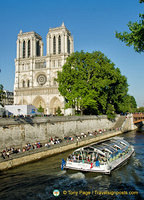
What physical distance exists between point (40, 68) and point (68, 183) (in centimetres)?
6085

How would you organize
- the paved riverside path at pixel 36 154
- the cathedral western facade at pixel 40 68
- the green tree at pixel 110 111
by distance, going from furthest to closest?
the cathedral western facade at pixel 40 68 < the green tree at pixel 110 111 < the paved riverside path at pixel 36 154

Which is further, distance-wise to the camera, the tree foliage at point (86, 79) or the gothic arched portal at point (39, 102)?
the gothic arched portal at point (39, 102)

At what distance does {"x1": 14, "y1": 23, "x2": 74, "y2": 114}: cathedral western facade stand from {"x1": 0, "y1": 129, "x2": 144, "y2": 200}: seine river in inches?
1921

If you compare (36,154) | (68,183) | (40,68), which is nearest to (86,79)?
(36,154)

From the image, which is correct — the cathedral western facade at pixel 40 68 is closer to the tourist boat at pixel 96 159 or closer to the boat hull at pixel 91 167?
the tourist boat at pixel 96 159

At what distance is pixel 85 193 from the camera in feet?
44.8

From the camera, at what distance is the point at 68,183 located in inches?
605

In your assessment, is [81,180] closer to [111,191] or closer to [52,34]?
[111,191]

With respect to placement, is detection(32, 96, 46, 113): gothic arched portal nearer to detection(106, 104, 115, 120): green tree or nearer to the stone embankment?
detection(106, 104, 115, 120): green tree

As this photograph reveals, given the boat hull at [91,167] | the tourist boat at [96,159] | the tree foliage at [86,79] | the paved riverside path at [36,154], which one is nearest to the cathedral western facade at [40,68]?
the tree foliage at [86,79]

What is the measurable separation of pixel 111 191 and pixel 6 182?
26.7 ft

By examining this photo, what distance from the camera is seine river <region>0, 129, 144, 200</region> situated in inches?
527

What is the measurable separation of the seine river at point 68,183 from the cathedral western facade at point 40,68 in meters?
48.8

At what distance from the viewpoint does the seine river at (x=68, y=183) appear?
13.4 metres
